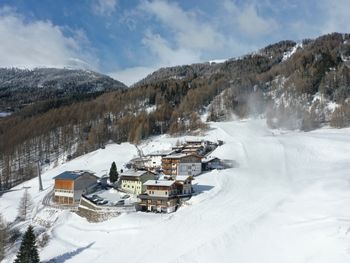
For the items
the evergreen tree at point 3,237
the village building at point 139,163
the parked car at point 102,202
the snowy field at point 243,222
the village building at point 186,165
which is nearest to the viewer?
the snowy field at point 243,222

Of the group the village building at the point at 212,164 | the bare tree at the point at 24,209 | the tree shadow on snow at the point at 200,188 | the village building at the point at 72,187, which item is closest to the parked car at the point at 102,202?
the village building at the point at 72,187

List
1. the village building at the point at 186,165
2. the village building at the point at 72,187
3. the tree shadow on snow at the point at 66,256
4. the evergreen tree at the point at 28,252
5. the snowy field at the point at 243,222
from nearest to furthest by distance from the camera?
the snowy field at the point at 243,222
the evergreen tree at the point at 28,252
the tree shadow on snow at the point at 66,256
the village building at the point at 72,187
the village building at the point at 186,165

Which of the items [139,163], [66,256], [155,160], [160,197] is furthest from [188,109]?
[66,256]

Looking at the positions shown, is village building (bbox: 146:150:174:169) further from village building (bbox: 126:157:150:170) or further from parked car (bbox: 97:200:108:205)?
parked car (bbox: 97:200:108:205)

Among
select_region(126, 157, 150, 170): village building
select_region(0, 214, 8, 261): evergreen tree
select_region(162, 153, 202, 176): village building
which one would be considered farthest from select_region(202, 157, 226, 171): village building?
select_region(0, 214, 8, 261): evergreen tree

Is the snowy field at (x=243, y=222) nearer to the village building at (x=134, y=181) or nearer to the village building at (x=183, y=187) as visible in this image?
the village building at (x=183, y=187)

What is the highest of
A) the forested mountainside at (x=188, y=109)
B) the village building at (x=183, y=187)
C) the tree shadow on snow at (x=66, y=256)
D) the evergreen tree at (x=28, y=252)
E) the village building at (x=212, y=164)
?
the forested mountainside at (x=188, y=109)

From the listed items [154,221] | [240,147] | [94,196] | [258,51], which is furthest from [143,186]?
[258,51]

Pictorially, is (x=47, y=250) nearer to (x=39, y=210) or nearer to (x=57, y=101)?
(x=39, y=210)
